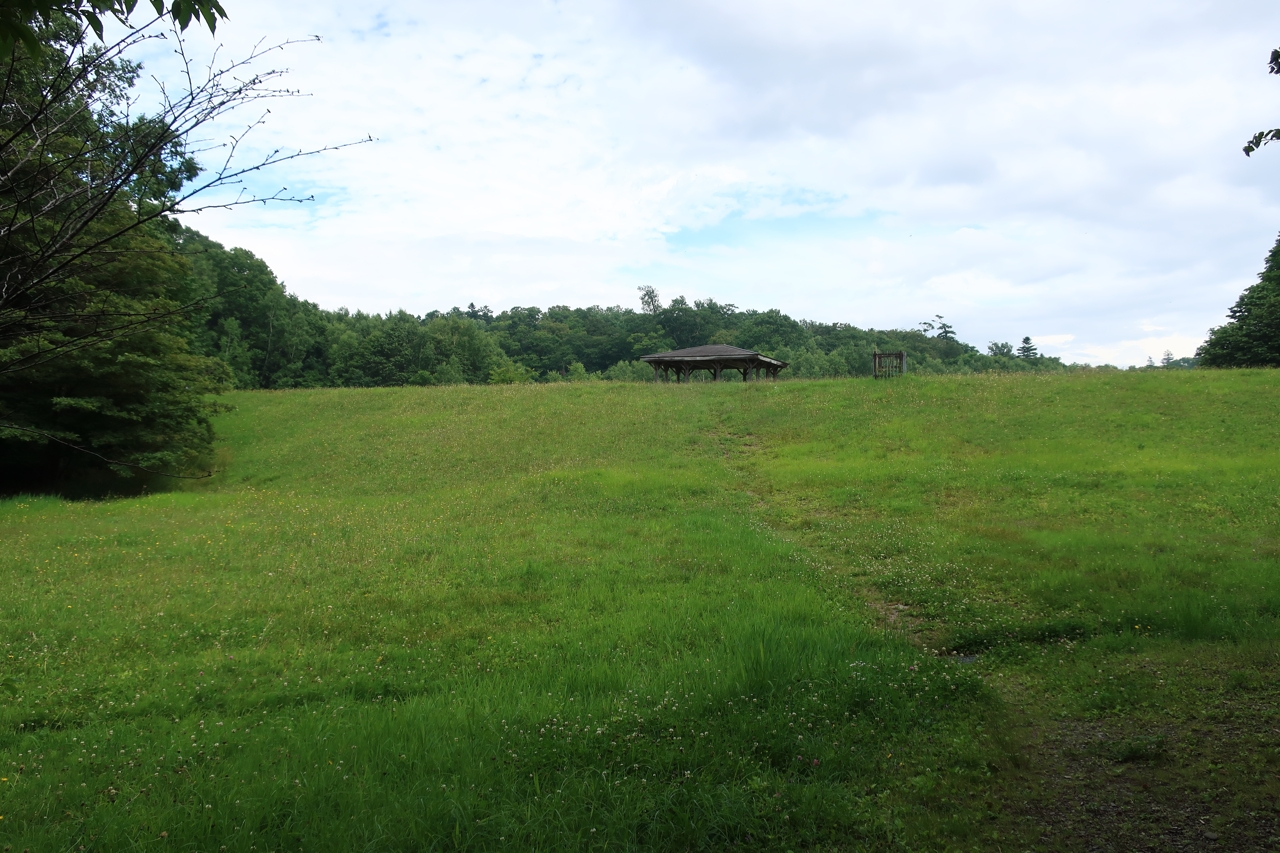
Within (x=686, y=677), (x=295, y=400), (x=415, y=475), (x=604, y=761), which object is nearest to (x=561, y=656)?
(x=686, y=677)

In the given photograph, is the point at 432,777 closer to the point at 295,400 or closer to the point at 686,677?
the point at 686,677

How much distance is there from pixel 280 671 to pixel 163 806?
2.59m

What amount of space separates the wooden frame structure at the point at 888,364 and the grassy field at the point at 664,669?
1595 centimetres

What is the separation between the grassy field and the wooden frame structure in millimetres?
15945

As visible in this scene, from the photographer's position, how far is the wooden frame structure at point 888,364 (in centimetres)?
3173

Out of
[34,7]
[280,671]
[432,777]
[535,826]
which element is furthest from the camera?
[280,671]

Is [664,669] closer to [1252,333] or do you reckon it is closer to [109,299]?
[109,299]

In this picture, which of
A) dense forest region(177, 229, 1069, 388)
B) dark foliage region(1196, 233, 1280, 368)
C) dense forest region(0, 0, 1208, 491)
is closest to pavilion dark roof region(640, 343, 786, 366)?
dense forest region(177, 229, 1069, 388)

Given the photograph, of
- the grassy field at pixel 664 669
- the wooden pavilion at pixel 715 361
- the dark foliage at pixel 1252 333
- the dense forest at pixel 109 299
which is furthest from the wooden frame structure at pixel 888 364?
the dense forest at pixel 109 299

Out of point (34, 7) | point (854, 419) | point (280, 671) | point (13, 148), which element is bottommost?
point (280, 671)

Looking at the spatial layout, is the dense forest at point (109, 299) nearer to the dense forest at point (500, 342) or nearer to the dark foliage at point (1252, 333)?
the dense forest at point (500, 342)

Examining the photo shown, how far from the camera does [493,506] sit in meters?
15.8

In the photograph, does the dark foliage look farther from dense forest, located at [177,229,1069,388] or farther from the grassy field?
the grassy field

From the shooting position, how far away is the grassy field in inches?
154
